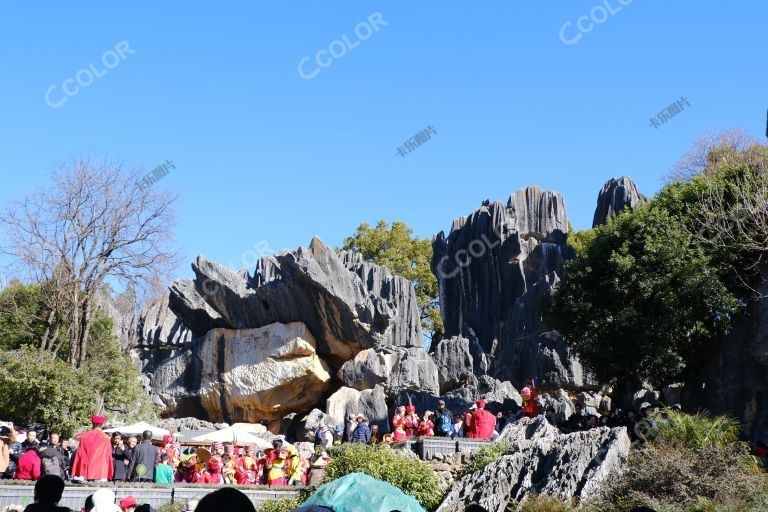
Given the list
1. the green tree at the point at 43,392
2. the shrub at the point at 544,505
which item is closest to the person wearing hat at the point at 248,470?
the shrub at the point at 544,505

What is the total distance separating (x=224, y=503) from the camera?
3729 millimetres

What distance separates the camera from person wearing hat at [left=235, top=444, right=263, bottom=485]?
60.3 ft

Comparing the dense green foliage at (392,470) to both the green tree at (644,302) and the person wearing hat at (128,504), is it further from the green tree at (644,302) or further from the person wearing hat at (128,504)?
the green tree at (644,302)

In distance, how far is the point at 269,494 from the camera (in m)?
15.7

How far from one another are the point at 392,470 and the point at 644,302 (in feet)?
42.6

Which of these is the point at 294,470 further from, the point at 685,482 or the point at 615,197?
the point at 615,197

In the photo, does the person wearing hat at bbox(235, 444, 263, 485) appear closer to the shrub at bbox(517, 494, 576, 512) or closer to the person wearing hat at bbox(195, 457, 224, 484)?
the person wearing hat at bbox(195, 457, 224, 484)

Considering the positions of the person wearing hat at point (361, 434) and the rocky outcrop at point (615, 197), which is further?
the rocky outcrop at point (615, 197)

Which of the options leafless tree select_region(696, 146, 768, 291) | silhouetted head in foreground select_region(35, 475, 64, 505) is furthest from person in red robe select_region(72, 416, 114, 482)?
leafless tree select_region(696, 146, 768, 291)

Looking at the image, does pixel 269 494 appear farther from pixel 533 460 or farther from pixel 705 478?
pixel 705 478

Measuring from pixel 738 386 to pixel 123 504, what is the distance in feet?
65.1

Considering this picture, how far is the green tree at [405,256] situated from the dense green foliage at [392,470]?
1724 inches

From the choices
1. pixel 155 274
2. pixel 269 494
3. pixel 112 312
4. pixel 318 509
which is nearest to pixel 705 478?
pixel 269 494

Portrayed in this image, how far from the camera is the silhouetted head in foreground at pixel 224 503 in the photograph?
12.2 feet
